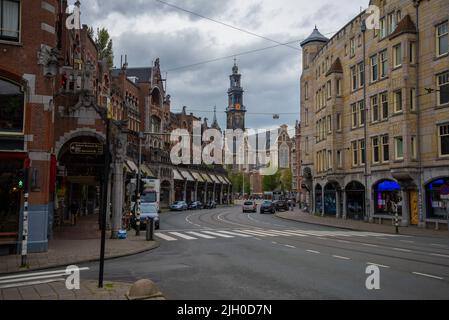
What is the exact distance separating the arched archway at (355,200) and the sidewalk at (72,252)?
24.3 m

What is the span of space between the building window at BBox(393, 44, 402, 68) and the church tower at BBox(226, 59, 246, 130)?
109339 mm

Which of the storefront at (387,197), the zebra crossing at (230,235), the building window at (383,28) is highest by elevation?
the building window at (383,28)

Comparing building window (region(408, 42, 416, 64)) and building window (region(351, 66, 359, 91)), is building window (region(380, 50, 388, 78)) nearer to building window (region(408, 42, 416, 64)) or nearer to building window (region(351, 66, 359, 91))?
building window (region(408, 42, 416, 64))

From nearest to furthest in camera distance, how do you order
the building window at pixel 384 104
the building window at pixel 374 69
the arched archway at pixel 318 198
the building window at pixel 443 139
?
the building window at pixel 443 139
the building window at pixel 384 104
the building window at pixel 374 69
the arched archway at pixel 318 198

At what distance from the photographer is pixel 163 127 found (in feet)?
248

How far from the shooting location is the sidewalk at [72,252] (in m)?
14.4

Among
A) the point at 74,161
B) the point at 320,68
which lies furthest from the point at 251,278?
the point at 320,68

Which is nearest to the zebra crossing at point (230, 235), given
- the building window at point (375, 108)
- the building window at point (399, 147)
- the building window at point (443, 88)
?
the building window at point (399, 147)

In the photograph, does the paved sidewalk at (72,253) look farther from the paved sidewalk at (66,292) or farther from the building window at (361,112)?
the building window at (361,112)

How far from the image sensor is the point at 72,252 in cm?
1719

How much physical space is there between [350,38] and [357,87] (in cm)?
497

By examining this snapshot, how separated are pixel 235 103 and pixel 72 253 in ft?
424

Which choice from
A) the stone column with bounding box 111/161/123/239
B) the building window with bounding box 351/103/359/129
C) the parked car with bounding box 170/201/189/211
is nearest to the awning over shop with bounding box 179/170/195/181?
the parked car with bounding box 170/201/189/211

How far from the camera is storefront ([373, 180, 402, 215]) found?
34.6 metres
